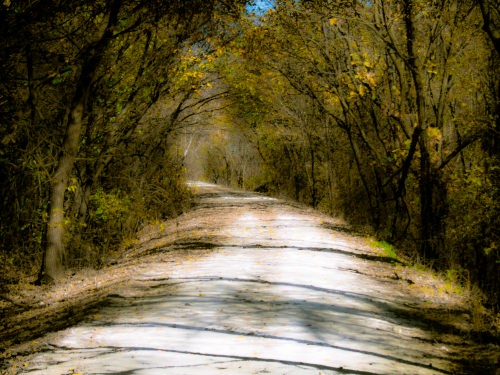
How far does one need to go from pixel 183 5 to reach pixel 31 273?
693 centimetres

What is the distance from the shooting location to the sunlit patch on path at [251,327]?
534 cm

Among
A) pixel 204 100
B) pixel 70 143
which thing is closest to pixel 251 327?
pixel 70 143

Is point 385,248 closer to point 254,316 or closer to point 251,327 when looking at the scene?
point 254,316

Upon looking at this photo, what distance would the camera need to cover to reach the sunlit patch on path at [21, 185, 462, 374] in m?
5.34

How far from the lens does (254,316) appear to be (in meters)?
7.00

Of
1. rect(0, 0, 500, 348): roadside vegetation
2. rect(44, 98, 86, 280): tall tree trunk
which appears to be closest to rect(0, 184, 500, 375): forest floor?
rect(44, 98, 86, 280): tall tree trunk

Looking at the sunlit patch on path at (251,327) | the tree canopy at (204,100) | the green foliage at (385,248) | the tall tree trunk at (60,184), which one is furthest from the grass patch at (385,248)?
the tall tree trunk at (60,184)

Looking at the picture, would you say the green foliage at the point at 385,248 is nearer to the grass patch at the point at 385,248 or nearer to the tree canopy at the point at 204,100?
the grass patch at the point at 385,248

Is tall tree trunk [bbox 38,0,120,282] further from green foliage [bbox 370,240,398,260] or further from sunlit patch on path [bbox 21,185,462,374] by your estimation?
green foliage [bbox 370,240,398,260]

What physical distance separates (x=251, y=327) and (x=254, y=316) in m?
0.46

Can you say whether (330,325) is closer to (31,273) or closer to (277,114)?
(31,273)

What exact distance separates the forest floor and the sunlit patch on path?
0.02 metres

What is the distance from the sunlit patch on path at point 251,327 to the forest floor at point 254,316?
0.02m

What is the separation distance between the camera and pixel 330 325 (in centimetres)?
666
